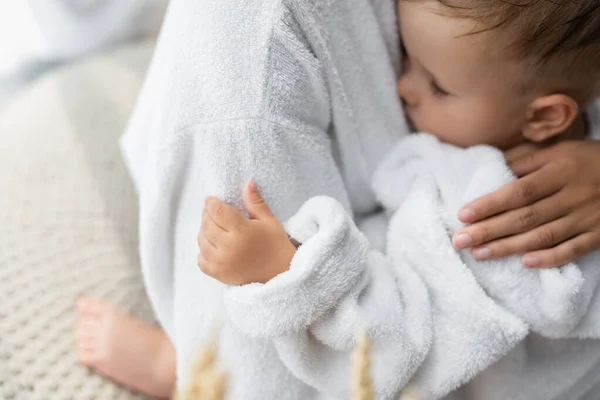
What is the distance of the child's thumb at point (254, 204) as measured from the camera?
0.70m

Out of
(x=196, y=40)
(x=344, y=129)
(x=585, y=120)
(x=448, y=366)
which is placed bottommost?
(x=448, y=366)

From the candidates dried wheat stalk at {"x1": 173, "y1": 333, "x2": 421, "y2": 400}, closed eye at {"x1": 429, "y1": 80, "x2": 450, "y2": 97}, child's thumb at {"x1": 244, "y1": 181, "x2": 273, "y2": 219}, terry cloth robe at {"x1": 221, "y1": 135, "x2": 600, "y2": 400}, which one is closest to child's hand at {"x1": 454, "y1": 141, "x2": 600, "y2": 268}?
terry cloth robe at {"x1": 221, "y1": 135, "x2": 600, "y2": 400}

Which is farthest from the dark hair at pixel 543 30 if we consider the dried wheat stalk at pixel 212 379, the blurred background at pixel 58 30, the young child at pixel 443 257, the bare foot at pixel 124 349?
the blurred background at pixel 58 30

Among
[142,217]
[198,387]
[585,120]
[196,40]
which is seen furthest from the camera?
[585,120]

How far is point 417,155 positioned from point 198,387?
0.59 m

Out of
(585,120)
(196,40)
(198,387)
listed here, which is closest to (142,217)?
(196,40)

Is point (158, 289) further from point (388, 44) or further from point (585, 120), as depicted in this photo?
point (585, 120)

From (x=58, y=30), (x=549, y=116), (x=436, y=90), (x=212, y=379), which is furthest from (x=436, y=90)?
(x=58, y=30)

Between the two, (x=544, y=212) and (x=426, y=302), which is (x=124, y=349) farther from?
(x=544, y=212)

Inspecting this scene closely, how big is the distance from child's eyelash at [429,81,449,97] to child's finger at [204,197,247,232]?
32cm

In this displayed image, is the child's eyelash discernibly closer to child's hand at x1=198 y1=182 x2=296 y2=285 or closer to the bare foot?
child's hand at x1=198 y1=182 x2=296 y2=285

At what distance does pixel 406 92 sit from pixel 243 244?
32 centimetres

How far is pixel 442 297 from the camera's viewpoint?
2.50 ft

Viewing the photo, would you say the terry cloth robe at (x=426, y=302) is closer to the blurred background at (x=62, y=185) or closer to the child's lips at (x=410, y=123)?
the child's lips at (x=410, y=123)
